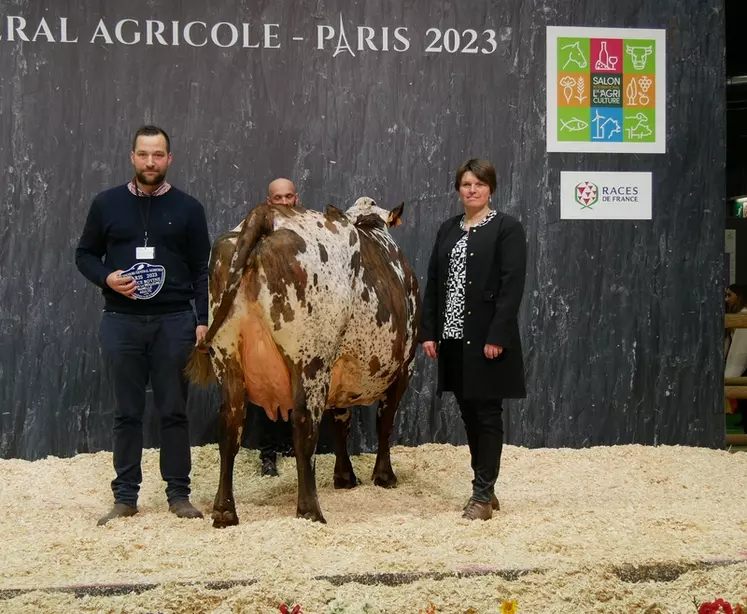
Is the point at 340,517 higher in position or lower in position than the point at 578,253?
lower

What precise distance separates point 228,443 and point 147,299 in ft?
2.56

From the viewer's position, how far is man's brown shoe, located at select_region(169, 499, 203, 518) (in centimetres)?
418

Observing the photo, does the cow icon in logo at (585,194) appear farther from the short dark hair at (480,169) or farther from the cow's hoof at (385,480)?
the cow's hoof at (385,480)

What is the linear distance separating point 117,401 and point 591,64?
12.2 feet

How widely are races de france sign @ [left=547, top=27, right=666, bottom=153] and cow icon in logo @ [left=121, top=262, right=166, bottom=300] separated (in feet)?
9.49

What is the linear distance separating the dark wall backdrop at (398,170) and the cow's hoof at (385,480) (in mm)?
913

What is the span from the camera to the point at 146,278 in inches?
165

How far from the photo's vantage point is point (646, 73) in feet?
19.9

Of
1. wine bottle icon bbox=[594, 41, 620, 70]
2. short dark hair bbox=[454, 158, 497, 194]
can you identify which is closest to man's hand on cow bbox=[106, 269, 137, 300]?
short dark hair bbox=[454, 158, 497, 194]

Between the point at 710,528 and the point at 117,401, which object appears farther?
the point at 117,401

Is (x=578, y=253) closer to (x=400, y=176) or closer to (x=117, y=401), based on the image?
(x=400, y=176)

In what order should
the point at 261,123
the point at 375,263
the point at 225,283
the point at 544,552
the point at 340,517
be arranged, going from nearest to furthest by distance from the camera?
the point at 544,552
the point at 225,283
the point at 340,517
the point at 375,263
the point at 261,123

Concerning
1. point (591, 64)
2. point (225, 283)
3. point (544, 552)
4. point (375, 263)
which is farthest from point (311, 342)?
point (591, 64)

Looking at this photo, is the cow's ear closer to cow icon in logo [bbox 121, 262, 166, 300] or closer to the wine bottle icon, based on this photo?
cow icon in logo [bbox 121, 262, 166, 300]
